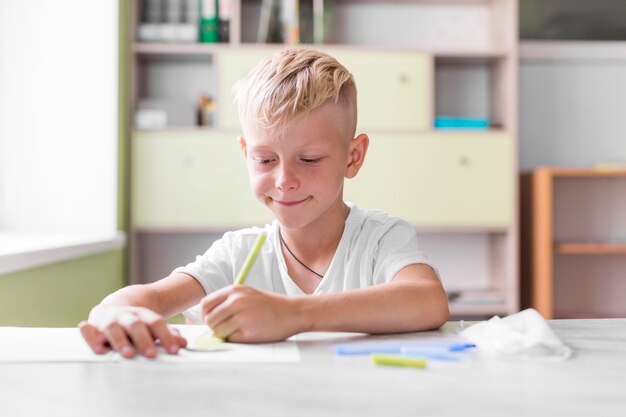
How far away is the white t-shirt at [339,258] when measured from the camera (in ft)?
4.01

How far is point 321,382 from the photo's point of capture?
61cm

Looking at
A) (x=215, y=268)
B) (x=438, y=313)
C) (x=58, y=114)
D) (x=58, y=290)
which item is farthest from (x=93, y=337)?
(x=58, y=114)

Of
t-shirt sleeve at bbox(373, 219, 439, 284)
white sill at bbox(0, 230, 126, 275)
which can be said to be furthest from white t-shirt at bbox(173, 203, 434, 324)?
white sill at bbox(0, 230, 126, 275)

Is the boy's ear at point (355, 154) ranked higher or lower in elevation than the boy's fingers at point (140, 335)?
higher

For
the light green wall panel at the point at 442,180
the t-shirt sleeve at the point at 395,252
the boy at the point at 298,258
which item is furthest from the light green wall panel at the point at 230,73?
the t-shirt sleeve at the point at 395,252

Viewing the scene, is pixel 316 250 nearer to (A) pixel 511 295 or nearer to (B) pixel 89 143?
(B) pixel 89 143

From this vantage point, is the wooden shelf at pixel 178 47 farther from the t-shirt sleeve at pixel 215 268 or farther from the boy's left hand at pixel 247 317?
the boy's left hand at pixel 247 317

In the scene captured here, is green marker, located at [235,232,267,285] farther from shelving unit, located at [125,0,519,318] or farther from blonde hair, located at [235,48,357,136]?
shelving unit, located at [125,0,519,318]

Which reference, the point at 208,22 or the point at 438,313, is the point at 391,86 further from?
the point at 438,313

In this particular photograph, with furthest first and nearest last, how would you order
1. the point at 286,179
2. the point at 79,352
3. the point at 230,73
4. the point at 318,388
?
the point at 230,73, the point at 286,179, the point at 79,352, the point at 318,388

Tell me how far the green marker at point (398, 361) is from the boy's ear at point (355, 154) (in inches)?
24.2

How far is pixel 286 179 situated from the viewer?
1121 mm

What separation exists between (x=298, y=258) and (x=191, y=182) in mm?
1823

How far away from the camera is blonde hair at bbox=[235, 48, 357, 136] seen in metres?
1.13
